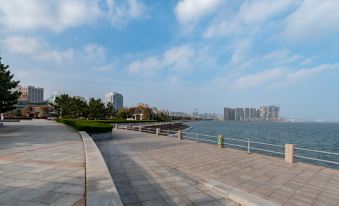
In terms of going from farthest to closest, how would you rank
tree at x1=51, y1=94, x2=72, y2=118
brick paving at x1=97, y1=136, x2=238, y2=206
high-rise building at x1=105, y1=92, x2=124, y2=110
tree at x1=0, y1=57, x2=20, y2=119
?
1. high-rise building at x1=105, y1=92, x2=124, y2=110
2. tree at x1=51, y1=94, x2=72, y2=118
3. tree at x1=0, y1=57, x2=20, y2=119
4. brick paving at x1=97, y1=136, x2=238, y2=206

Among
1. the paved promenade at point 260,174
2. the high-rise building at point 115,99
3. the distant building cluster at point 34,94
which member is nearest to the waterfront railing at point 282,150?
the paved promenade at point 260,174

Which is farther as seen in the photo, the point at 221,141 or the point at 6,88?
the point at 6,88

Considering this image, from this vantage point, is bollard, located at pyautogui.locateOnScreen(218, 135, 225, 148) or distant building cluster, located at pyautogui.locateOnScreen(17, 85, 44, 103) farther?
distant building cluster, located at pyautogui.locateOnScreen(17, 85, 44, 103)

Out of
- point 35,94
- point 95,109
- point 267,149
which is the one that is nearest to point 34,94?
point 35,94

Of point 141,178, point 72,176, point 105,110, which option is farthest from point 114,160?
point 105,110

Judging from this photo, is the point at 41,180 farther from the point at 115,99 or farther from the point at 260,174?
the point at 115,99

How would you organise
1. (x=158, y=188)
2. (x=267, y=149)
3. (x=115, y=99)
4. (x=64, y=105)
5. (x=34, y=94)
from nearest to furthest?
(x=158, y=188)
(x=267, y=149)
(x=64, y=105)
(x=34, y=94)
(x=115, y=99)

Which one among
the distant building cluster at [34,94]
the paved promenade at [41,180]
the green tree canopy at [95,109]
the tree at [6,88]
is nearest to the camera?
the paved promenade at [41,180]

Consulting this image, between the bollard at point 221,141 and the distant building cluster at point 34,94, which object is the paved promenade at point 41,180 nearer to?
the bollard at point 221,141

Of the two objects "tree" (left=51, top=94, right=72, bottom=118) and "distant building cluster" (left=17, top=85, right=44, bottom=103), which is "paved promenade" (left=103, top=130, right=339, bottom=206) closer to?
"tree" (left=51, top=94, right=72, bottom=118)

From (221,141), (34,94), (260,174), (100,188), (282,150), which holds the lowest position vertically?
(282,150)

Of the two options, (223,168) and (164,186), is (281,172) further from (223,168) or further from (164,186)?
(164,186)

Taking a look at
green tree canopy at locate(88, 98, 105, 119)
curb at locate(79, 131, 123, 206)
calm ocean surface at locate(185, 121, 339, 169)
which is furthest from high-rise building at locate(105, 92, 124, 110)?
curb at locate(79, 131, 123, 206)

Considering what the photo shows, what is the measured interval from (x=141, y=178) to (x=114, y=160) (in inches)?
128
